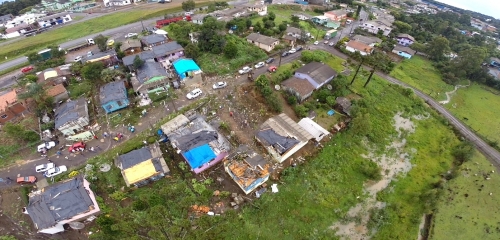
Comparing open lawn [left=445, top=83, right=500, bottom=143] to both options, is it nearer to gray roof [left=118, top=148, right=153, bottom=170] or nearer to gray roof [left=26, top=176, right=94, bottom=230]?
gray roof [left=118, top=148, right=153, bottom=170]

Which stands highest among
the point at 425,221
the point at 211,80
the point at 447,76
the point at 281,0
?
the point at 281,0

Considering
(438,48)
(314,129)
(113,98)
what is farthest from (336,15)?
(113,98)

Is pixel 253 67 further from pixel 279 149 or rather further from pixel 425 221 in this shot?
pixel 425 221

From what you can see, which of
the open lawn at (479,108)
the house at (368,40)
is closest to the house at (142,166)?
the open lawn at (479,108)

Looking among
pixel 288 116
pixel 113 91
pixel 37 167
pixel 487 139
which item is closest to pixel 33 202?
pixel 37 167

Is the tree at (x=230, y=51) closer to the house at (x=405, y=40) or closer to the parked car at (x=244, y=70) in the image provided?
the parked car at (x=244, y=70)

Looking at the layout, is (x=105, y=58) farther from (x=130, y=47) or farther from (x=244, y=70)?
(x=244, y=70)
